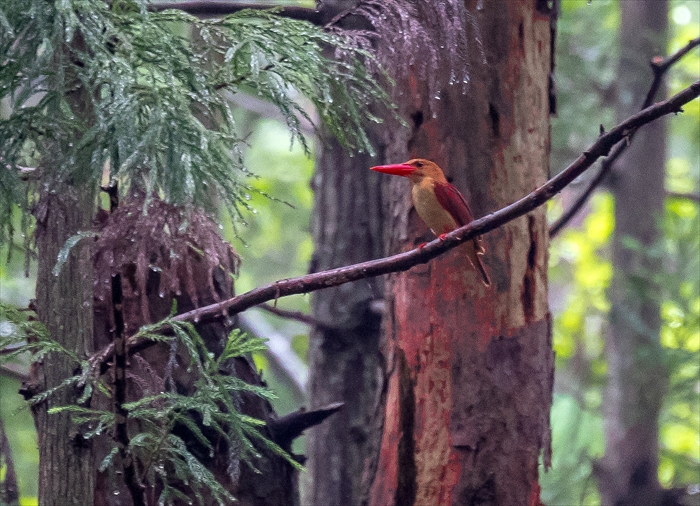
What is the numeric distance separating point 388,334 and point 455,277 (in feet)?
1.30

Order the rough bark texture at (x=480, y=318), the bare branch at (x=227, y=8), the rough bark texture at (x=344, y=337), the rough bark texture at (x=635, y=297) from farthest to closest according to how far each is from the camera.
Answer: the rough bark texture at (x=635, y=297)
the rough bark texture at (x=344, y=337)
the bare branch at (x=227, y=8)
the rough bark texture at (x=480, y=318)

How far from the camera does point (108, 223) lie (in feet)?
7.06

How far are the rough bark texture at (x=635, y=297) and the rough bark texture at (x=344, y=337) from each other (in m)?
2.06

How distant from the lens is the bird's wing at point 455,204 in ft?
9.22

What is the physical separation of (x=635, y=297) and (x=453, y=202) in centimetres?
333

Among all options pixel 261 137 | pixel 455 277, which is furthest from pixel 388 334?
pixel 261 137

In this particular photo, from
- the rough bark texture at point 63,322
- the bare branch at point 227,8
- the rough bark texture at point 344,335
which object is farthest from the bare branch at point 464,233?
the rough bark texture at point 344,335

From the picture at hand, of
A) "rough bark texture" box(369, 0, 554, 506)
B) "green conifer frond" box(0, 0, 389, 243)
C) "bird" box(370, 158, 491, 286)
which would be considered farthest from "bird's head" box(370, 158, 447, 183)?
"green conifer frond" box(0, 0, 389, 243)

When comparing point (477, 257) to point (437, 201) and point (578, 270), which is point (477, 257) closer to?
point (437, 201)

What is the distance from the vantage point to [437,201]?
2916mm

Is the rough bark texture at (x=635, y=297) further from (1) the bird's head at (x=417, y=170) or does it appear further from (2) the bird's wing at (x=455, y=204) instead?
(1) the bird's head at (x=417, y=170)

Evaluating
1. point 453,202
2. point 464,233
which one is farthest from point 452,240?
point 453,202

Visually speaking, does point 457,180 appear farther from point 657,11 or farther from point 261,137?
point 261,137

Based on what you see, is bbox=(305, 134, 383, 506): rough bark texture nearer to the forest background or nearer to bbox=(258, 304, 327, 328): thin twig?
bbox=(258, 304, 327, 328): thin twig
